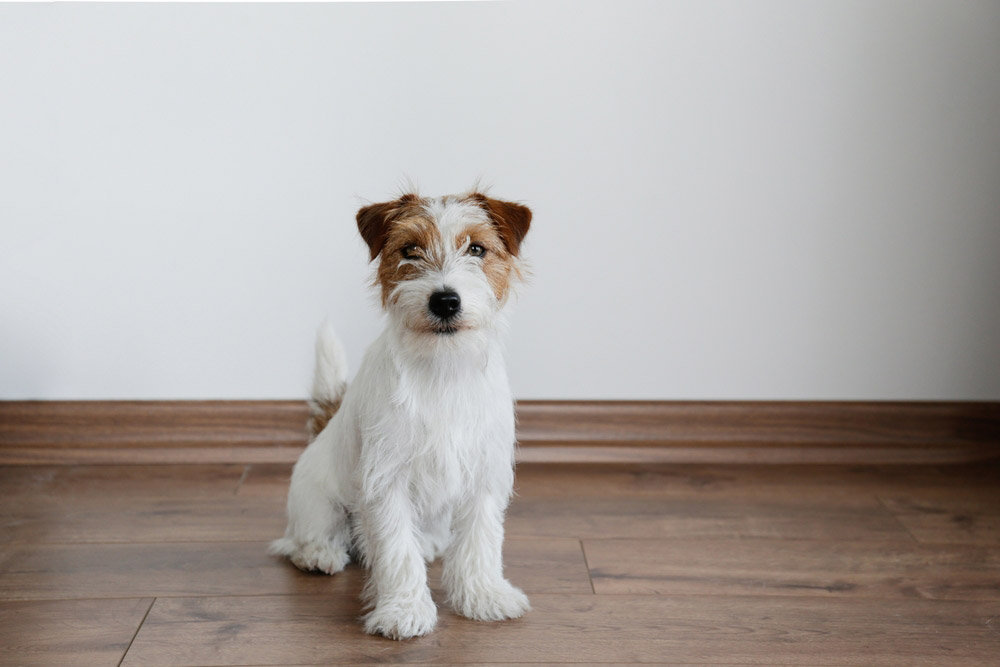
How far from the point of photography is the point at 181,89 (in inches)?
89.8

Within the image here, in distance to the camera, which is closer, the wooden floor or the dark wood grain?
the wooden floor

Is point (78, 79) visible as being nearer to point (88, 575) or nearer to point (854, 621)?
point (88, 575)

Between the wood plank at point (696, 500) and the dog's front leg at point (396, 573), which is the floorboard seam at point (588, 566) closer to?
the wood plank at point (696, 500)

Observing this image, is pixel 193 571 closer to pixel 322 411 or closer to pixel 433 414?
pixel 322 411

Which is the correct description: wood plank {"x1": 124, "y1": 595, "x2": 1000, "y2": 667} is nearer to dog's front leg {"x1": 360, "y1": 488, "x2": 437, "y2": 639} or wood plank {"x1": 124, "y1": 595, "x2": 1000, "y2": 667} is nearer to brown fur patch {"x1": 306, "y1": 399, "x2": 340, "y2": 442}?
dog's front leg {"x1": 360, "y1": 488, "x2": 437, "y2": 639}

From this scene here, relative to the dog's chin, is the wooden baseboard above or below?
below

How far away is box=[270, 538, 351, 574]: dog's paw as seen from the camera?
1.81 metres

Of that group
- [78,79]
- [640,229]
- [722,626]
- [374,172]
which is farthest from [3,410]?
[722,626]

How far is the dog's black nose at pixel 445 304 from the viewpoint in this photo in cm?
146

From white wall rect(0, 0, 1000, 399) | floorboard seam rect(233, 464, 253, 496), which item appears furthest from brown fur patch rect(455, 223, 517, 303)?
floorboard seam rect(233, 464, 253, 496)

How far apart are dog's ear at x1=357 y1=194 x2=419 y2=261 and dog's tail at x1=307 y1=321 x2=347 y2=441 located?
14.7 inches

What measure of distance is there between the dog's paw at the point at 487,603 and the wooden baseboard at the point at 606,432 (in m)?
0.86

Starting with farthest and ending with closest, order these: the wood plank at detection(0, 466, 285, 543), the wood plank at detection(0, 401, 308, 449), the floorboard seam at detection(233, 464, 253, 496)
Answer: the wood plank at detection(0, 401, 308, 449)
the floorboard seam at detection(233, 464, 253, 496)
the wood plank at detection(0, 466, 285, 543)

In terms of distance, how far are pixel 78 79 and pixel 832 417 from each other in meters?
2.32
